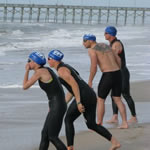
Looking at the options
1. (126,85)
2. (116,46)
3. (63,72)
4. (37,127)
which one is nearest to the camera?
(63,72)

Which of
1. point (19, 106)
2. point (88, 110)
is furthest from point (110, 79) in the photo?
point (19, 106)

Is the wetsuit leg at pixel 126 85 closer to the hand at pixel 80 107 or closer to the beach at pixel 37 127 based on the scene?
the beach at pixel 37 127

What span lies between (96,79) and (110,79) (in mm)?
6114

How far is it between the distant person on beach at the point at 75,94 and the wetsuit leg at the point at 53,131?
0.29 metres

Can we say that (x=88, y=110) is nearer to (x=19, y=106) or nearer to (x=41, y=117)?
(x=41, y=117)

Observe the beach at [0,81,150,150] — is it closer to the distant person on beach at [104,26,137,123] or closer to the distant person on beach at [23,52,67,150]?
the distant person on beach at [104,26,137,123]

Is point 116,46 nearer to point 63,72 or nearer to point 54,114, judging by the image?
point 63,72

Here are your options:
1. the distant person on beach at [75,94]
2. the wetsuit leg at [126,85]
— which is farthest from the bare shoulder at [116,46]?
the distant person on beach at [75,94]

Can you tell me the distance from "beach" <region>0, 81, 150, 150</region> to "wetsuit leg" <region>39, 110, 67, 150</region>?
0.83 m

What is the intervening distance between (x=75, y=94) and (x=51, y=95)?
10.4 inches

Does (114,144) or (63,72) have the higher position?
(63,72)

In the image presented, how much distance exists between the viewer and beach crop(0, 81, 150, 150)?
715 centimetres

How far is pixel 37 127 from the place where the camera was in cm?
830

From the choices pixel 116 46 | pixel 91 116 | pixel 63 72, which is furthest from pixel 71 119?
pixel 116 46
